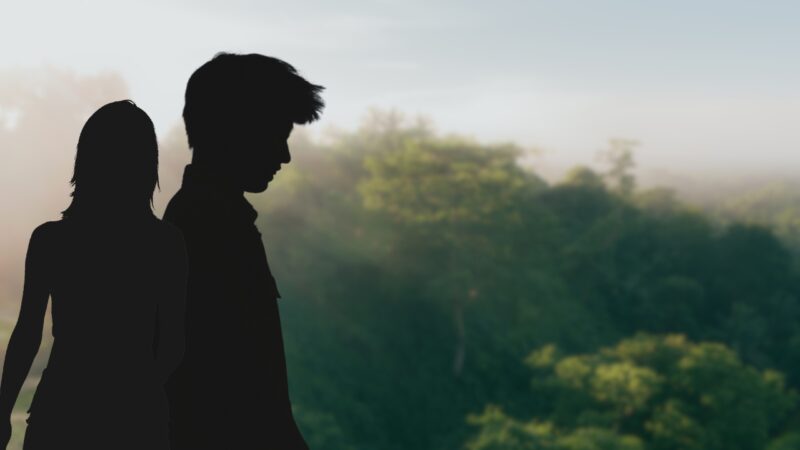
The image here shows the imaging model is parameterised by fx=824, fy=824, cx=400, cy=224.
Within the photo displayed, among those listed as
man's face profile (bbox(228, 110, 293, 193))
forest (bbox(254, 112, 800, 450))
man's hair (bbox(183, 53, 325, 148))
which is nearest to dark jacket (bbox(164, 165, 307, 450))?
man's face profile (bbox(228, 110, 293, 193))

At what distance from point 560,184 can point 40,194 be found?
114ft

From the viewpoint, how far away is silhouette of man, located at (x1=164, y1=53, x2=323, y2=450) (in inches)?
68.0

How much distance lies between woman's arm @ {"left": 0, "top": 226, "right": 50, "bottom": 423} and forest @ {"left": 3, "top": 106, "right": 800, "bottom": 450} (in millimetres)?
20685

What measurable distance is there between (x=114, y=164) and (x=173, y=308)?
0.35 metres

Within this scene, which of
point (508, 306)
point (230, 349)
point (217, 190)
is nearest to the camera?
point (230, 349)

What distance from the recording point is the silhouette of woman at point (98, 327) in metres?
1.76

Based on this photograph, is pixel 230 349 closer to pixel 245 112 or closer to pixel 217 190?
pixel 217 190

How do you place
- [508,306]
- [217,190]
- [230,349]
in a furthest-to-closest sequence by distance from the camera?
[508,306] < [217,190] < [230,349]

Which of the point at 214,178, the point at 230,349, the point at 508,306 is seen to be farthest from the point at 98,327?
the point at 508,306

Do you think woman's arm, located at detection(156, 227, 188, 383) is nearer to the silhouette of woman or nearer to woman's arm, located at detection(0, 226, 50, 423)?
the silhouette of woman

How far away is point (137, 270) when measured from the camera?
177cm

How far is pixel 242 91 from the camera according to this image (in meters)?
1.83

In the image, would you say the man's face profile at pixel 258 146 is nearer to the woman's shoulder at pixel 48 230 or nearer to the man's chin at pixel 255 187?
the man's chin at pixel 255 187

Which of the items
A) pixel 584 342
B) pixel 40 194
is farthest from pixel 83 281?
pixel 584 342
